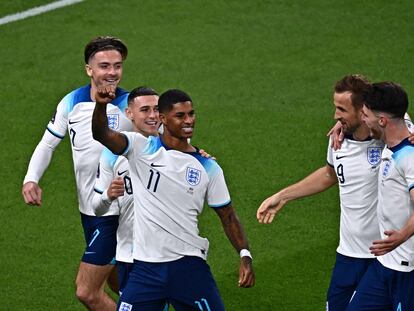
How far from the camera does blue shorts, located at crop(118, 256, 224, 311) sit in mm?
8625

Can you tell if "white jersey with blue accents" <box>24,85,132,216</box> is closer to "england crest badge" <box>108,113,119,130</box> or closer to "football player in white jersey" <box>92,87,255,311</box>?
"england crest badge" <box>108,113,119,130</box>

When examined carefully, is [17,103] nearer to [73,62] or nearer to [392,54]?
[73,62]

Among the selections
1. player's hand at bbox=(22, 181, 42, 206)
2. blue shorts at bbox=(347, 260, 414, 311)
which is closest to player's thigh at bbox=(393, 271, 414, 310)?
blue shorts at bbox=(347, 260, 414, 311)

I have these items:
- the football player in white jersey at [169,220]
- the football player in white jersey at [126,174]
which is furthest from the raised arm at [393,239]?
the football player in white jersey at [126,174]

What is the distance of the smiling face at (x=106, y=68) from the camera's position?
9945 mm

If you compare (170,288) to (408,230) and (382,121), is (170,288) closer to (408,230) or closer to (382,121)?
(408,230)

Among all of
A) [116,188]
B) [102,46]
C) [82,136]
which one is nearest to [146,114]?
[82,136]

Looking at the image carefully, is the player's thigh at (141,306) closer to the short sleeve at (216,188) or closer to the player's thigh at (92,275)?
the short sleeve at (216,188)

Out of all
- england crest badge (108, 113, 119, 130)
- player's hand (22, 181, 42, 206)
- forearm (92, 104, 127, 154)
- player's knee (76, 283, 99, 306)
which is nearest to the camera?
forearm (92, 104, 127, 154)

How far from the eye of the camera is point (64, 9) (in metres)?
18.3

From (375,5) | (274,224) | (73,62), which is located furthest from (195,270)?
(375,5)

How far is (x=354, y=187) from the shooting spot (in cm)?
899

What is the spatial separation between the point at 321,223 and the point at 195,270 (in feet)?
13.1

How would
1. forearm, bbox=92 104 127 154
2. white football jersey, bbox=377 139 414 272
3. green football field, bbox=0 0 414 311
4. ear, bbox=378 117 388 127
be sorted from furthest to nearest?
green football field, bbox=0 0 414 311 → ear, bbox=378 117 388 127 → white football jersey, bbox=377 139 414 272 → forearm, bbox=92 104 127 154
